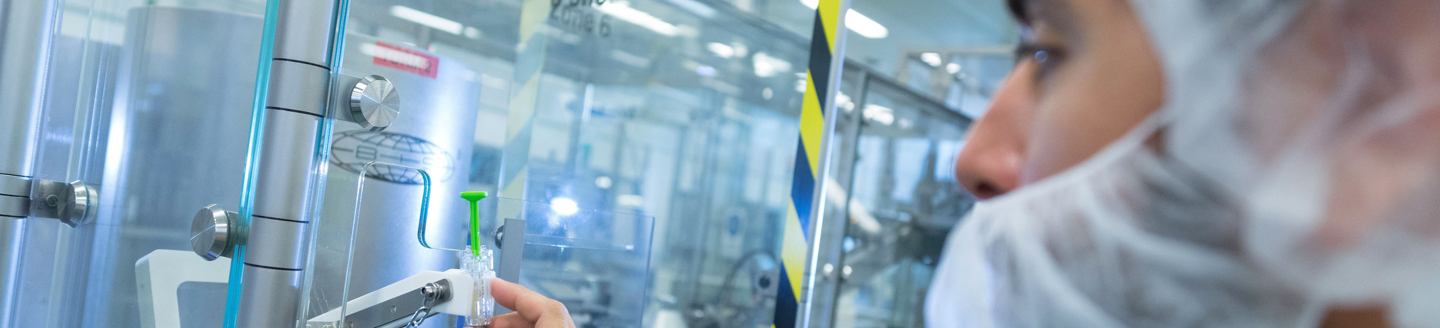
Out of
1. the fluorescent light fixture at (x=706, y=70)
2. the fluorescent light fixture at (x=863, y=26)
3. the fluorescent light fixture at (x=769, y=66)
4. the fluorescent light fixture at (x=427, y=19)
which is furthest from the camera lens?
the fluorescent light fixture at (x=863, y=26)

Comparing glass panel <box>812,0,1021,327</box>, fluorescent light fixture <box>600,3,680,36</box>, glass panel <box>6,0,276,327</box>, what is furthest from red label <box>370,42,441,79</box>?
glass panel <box>812,0,1021,327</box>

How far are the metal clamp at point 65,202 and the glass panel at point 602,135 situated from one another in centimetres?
44

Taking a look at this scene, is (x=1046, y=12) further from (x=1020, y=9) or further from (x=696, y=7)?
(x=696, y=7)

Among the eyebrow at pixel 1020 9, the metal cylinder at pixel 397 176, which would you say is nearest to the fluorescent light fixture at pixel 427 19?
the metal cylinder at pixel 397 176

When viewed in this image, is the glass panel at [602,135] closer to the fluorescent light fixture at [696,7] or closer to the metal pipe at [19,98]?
the fluorescent light fixture at [696,7]

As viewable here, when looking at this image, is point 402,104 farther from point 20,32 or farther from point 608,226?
point 20,32

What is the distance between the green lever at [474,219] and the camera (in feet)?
3.21

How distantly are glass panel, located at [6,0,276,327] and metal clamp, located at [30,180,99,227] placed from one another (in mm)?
12

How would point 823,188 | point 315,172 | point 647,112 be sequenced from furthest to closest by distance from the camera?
point 647,112
point 823,188
point 315,172

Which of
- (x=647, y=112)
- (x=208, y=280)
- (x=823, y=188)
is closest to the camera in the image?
(x=208, y=280)

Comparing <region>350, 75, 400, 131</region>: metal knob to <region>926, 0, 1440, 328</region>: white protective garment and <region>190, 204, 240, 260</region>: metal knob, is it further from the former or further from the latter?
<region>926, 0, 1440, 328</region>: white protective garment

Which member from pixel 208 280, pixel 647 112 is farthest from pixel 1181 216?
pixel 647 112

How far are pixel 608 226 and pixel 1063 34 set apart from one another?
90 centimetres

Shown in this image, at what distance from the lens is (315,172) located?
88cm
